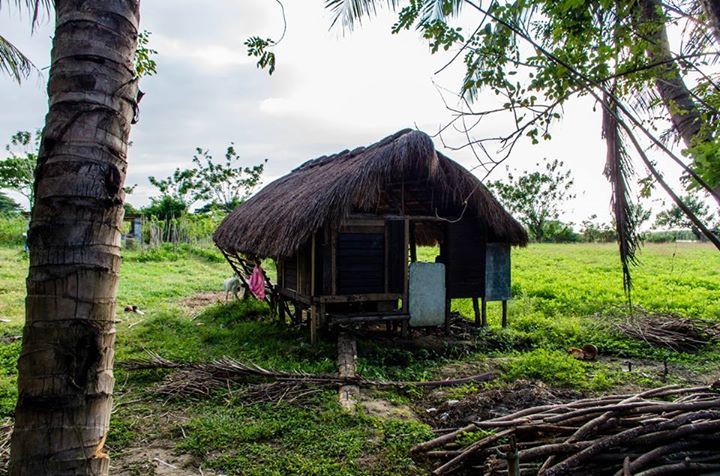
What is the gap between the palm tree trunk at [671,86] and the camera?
3.06m

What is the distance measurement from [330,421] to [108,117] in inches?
141

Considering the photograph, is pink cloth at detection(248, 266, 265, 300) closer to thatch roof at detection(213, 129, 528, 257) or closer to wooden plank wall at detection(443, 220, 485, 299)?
thatch roof at detection(213, 129, 528, 257)

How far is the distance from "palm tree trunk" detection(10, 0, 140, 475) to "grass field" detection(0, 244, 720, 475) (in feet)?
8.25

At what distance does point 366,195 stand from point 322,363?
2.63 m

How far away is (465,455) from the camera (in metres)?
3.09

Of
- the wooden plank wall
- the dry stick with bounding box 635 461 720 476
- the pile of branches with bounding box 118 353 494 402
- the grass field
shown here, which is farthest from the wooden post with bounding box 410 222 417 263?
the dry stick with bounding box 635 461 720 476

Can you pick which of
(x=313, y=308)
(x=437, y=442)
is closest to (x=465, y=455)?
(x=437, y=442)

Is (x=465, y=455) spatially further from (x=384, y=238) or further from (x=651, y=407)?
(x=384, y=238)

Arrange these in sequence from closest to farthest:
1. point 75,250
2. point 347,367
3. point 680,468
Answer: point 75,250
point 680,468
point 347,367

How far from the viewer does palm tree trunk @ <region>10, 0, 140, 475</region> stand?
1.05m

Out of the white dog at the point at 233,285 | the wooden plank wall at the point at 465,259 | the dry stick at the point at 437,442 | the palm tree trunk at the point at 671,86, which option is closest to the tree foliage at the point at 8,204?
the white dog at the point at 233,285

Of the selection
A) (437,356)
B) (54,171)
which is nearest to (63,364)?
(54,171)

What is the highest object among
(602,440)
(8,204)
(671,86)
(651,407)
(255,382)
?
(8,204)

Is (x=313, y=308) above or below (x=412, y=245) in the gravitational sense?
below
